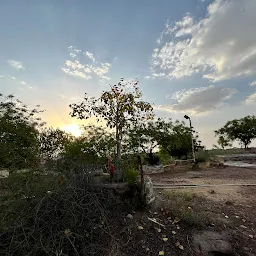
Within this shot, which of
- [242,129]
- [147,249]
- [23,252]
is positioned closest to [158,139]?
[147,249]

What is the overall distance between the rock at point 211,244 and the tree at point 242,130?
28.0 metres

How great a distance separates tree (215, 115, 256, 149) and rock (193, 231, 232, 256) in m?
28.0

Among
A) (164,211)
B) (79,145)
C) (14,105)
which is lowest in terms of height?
(164,211)

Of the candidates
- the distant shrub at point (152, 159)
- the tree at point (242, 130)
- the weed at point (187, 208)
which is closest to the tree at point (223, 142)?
the tree at point (242, 130)

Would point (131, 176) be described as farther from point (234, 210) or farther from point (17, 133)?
point (17, 133)

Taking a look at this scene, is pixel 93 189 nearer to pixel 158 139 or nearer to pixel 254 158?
pixel 158 139

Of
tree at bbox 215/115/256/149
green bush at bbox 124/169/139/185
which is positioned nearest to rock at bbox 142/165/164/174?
green bush at bbox 124/169/139/185

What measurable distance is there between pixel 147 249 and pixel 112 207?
130 cm

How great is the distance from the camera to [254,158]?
2136cm

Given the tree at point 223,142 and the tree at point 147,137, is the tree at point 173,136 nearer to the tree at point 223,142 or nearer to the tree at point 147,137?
the tree at point 147,137

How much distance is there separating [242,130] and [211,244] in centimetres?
2838

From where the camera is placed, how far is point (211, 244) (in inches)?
205

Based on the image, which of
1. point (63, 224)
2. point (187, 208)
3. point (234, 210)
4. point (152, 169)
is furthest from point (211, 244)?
point (152, 169)

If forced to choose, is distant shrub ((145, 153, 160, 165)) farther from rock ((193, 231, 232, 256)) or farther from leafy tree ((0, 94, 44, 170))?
rock ((193, 231, 232, 256))
